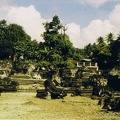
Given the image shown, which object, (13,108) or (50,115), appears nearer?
(50,115)

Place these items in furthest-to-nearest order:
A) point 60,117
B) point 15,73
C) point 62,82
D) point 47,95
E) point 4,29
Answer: point 4,29 → point 15,73 → point 62,82 → point 47,95 → point 60,117

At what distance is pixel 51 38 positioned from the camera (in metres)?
72.1

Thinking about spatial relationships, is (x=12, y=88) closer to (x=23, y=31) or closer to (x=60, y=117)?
(x=60, y=117)

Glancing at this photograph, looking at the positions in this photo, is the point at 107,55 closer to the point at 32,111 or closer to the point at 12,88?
the point at 12,88

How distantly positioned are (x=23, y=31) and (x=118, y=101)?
76.8 meters

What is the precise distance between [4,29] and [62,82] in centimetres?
5514

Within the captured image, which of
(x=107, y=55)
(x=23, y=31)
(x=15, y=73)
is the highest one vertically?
(x=23, y=31)

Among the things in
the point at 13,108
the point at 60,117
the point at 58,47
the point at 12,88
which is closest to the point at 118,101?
the point at 60,117

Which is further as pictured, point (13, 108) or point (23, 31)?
point (23, 31)

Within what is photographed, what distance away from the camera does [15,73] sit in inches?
2108

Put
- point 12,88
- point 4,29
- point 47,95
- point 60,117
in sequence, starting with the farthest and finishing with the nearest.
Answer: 1. point 4,29
2. point 12,88
3. point 47,95
4. point 60,117

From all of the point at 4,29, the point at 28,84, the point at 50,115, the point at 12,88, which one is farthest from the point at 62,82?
the point at 4,29

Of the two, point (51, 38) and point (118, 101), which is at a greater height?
→ point (51, 38)

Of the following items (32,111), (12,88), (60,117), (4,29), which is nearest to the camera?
(60,117)
